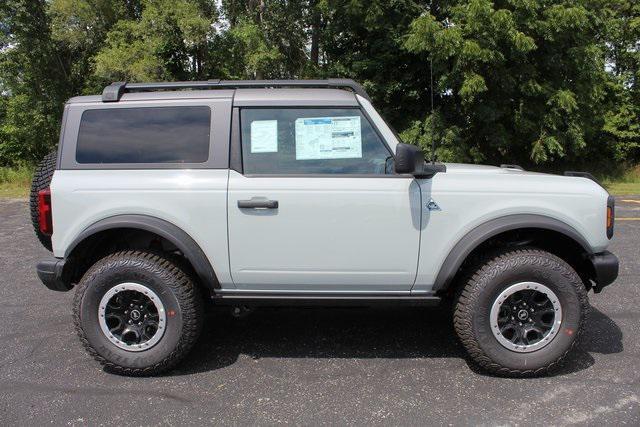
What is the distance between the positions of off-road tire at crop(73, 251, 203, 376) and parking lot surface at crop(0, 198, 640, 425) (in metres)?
0.13

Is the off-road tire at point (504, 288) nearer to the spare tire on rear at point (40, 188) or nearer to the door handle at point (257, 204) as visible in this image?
the door handle at point (257, 204)

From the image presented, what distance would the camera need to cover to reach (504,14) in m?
13.4

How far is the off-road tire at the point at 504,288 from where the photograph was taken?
11.4ft

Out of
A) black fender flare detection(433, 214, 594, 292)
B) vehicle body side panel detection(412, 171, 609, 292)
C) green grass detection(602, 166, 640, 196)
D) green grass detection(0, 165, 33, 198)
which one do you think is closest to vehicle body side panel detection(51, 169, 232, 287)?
vehicle body side panel detection(412, 171, 609, 292)

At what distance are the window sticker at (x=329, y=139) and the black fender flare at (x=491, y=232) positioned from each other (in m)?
0.90

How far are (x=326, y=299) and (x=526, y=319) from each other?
1.34m

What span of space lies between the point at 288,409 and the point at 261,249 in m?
1.02

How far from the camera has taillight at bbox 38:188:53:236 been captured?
3.64 metres

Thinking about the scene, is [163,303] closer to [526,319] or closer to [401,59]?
[526,319]

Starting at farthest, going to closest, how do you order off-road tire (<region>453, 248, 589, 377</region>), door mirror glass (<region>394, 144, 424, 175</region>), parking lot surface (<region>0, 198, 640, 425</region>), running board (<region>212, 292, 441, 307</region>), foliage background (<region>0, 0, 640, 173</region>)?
foliage background (<region>0, 0, 640, 173</region>) → running board (<region>212, 292, 441, 307</region>) → off-road tire (<region>453, 248, 589, 377</region>) → door mirror glass (<region>394, 144, 424, 175</region>) → parking lot surface (<region>0, 198, 640, 425</region>)

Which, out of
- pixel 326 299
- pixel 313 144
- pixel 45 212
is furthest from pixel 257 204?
pixel 45 212

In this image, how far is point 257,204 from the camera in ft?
11.4

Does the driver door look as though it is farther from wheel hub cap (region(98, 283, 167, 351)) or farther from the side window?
wheel hub cap (region(98, 283, 167, 351))

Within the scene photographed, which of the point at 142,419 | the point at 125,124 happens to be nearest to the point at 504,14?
the point at 125,124
